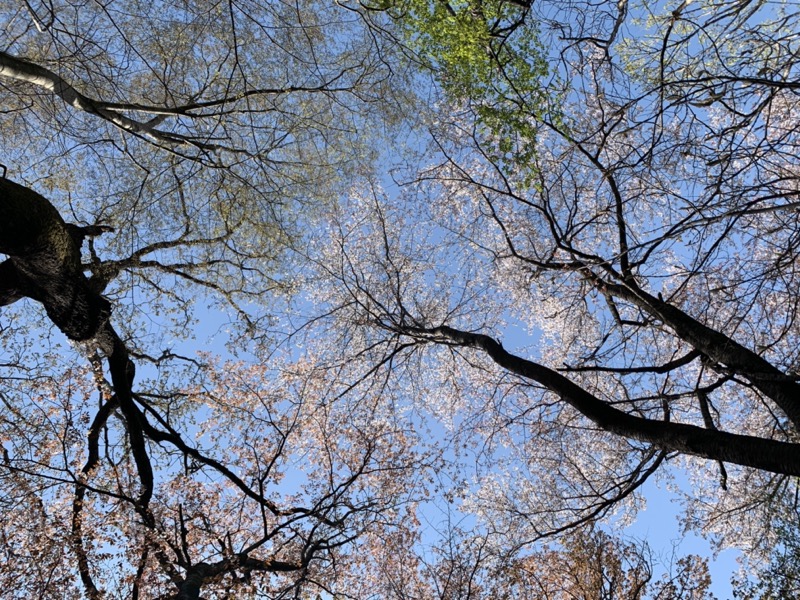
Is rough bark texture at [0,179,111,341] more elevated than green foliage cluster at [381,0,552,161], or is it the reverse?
green foliage cluster at [381,0,552,161]

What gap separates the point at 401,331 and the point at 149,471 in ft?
10.8

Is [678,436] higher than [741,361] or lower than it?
lower

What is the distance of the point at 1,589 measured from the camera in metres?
6.16

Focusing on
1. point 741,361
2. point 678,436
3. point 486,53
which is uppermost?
point 486,53

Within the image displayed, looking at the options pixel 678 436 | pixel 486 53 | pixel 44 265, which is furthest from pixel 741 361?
pixel 44 265

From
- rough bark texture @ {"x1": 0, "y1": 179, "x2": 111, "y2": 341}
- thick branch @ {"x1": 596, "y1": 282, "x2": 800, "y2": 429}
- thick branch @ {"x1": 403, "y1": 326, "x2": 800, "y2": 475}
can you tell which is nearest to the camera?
rough bark texture @ {"x1": 0, "y1": 179, "x2": 111, "y2": 341}

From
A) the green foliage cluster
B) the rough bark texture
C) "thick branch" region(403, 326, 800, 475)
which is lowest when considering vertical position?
"thick branch" region(403, 326, 800, 475)

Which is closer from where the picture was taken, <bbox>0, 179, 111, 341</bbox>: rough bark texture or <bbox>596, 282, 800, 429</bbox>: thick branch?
<bbox>0, 179, 111, 341</bbox>: rough bark texture

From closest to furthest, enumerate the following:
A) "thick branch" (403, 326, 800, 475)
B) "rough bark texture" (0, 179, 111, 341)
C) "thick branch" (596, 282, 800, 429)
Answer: "rough bark texture" (0, 179, 111, 341), "thick branch" (403, 326, 800, 475), "thick branch" (596, 282, 800, 429)

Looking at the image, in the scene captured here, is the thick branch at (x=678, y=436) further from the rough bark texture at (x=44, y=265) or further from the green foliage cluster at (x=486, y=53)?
the rough bark texture at (x=44, y=265)

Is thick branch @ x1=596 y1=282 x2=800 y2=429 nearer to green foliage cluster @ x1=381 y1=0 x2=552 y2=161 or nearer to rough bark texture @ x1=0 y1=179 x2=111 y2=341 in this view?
green foliage cluster @ x1=381 y1=0 x2=552 y2=161

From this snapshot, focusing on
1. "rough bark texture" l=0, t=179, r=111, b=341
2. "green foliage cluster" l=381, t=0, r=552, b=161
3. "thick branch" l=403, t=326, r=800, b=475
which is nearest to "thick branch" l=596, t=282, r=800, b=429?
"thick branch" l=403, t=326, r=800, b=475

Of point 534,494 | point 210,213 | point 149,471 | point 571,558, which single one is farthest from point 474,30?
point 571,558

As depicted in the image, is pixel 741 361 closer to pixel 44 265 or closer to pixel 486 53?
pixel 486 53
